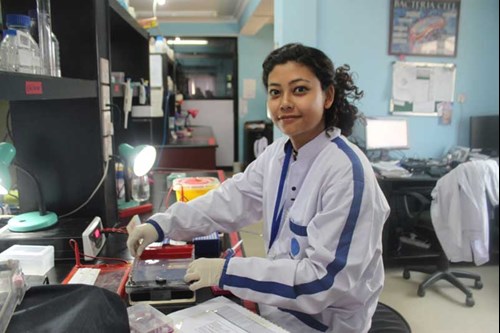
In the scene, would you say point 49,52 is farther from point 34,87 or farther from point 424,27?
point 424,27

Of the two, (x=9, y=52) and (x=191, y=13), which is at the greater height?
(x=191, y=13)

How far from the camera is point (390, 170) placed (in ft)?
10.1

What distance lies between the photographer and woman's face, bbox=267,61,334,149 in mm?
1162

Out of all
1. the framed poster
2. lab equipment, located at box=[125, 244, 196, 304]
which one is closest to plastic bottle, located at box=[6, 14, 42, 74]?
lab equipment, located at box=[125, 244, 196, 304]

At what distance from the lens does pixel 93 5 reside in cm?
142

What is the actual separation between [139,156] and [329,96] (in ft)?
2.75

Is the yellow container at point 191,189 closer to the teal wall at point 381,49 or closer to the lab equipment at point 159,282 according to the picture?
the lab equipment at point 159,282

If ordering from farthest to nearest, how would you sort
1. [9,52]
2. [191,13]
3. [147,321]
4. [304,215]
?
[191,13] < [304,215] < [9,52] < [147,321]

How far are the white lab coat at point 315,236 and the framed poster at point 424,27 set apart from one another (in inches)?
96.3

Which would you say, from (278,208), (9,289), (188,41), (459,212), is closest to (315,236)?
(278,208)

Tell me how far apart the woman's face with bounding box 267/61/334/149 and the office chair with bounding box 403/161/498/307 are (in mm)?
1609

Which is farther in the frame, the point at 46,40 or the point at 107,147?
the point at 107,147

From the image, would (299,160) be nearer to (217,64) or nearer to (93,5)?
(93,5)

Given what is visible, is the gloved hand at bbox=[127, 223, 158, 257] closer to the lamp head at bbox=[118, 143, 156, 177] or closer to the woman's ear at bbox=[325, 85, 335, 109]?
the lamp head at bbox=[118, 143, 156, 177]
